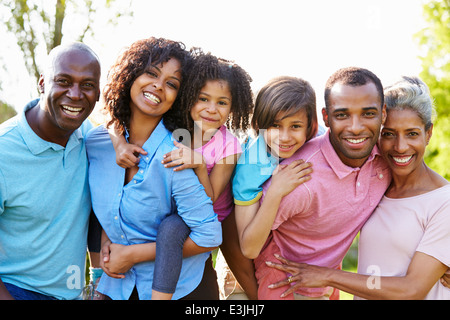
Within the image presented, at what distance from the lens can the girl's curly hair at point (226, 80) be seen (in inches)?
120

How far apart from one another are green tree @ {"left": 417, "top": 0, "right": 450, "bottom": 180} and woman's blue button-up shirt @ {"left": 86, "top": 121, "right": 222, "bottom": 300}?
8.81 metres

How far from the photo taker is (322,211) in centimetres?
300

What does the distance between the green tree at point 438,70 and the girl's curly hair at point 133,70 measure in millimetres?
8728

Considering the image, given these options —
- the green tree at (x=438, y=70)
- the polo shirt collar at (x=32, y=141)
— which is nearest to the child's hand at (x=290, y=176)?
the polo shirt collar at (x=32, y=141)

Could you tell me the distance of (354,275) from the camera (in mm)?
2982

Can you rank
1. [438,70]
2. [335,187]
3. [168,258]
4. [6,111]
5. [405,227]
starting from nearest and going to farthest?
1. [168,258]
2. [405,227]
3. [335,187]
4. [6,111]
5. [438,70]

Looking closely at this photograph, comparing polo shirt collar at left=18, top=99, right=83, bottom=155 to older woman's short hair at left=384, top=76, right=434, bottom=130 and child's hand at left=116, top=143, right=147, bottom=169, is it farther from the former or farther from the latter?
older woman's short hair at left=384, top=76, right=434, bottom=130

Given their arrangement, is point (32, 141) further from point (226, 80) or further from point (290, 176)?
point (290, 176)

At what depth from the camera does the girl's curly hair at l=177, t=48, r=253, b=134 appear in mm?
3049

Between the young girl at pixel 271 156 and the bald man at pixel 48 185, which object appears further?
the young girl at pixel 271 156

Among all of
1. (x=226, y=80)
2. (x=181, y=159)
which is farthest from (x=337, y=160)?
(x=181, y=159)

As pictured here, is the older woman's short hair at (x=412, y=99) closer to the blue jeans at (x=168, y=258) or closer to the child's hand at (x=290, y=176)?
the child's hand at (x=290, y=176)

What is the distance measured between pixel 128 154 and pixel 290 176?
1054 millimetres
